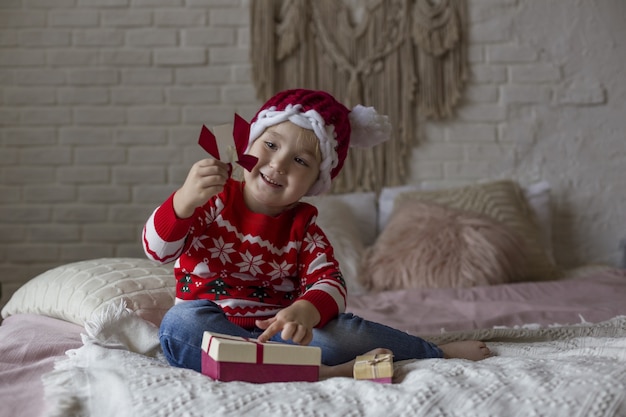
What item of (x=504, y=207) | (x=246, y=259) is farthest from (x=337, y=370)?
(x=504, y=207)

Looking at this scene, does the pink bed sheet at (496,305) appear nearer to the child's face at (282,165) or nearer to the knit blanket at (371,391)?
the child's face at (282,165)

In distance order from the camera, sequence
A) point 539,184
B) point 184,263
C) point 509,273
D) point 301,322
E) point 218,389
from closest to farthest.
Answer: point 218,389 < point 301,322 < point 184,263 < point 509,273 < point 539,184

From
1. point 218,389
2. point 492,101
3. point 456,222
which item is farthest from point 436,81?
point 218,389

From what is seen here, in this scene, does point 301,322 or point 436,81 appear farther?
point 436,81

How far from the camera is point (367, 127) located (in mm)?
1708

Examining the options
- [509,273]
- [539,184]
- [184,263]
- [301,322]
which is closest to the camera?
[301,322]

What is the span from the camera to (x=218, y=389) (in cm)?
112

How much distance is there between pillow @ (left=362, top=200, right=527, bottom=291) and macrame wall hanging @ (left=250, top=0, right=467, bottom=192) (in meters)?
0.63

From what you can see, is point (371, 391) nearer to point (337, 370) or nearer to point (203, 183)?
point (337, 370)

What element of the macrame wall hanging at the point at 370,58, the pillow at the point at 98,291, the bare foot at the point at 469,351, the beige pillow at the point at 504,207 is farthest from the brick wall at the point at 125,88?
the bare foot at the point at 469,351

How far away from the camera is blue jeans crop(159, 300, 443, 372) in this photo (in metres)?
1.39

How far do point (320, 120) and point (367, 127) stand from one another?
19cm

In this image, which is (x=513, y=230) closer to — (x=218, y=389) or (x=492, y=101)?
(x=492, y=101)

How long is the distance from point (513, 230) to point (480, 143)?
0.72m
